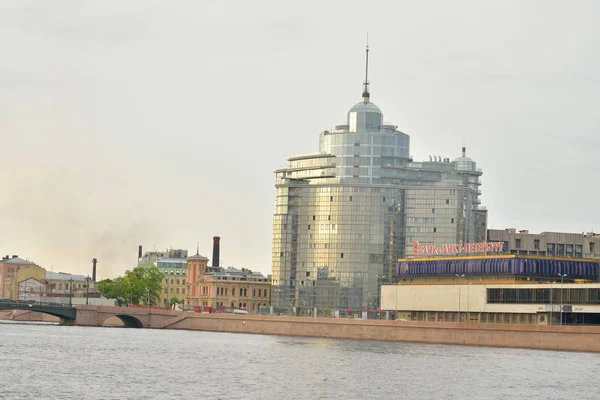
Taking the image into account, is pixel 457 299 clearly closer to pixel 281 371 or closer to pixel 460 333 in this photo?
pixel 460 333

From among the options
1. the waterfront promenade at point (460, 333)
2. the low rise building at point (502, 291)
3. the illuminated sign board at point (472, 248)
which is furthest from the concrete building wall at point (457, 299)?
the waterfront promenade at point (460, 333)

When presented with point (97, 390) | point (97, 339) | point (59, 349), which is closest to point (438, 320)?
point (97, 339)

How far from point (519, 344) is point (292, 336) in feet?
169

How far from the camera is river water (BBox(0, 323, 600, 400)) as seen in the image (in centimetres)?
9231

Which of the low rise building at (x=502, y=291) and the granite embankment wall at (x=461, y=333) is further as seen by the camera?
the low rise building at (x=502, y=291)

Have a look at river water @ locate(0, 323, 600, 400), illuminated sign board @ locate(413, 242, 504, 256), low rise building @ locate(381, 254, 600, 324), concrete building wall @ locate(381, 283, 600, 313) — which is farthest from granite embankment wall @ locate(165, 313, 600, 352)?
illuminated sign board @ locate(413, 242, 504, 256)

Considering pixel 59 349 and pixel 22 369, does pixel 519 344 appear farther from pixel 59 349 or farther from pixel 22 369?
pixel 22 369

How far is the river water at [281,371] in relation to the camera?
9231 cm

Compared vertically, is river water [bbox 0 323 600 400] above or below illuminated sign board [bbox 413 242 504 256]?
below

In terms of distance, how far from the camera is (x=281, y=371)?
4414 inches

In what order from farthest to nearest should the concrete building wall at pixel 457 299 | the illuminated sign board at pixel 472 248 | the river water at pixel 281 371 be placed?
1. the illuminated sign board at pixel 472 248
2. the concrete building wall at pixel 457 299
3. the river water at pixel 281 371

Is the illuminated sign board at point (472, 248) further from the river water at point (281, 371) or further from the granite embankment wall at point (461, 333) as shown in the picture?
the river water at point (281, 371)

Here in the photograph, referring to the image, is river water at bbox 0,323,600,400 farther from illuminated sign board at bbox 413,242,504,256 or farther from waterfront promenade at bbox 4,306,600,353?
illuminated sign board at bbox 413,242,504,256

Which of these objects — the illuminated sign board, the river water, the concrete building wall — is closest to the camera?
the river water
